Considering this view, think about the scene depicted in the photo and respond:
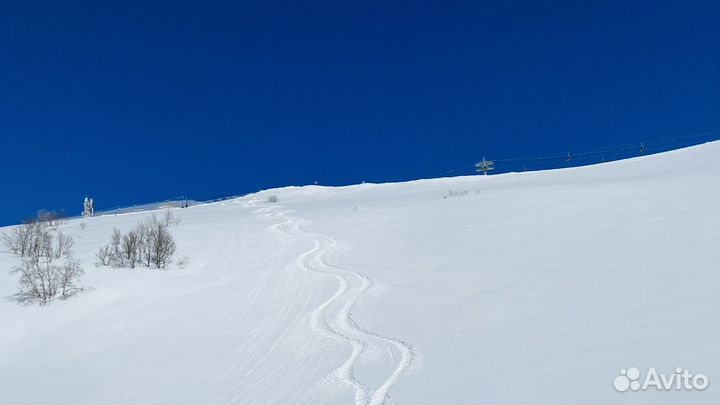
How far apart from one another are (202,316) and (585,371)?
5069mm

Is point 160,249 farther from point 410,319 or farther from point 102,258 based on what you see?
point 410,319

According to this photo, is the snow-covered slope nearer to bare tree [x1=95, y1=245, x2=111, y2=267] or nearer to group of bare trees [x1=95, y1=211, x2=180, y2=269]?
bare tree [x1=95, y1=245, x2=111, y2=267]

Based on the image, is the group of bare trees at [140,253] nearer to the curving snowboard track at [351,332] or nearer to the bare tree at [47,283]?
the bare tree at [47,283]

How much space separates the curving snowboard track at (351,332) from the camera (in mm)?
4188

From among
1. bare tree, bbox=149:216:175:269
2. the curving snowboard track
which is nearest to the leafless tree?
bare tree, bbox=149:216:175:269

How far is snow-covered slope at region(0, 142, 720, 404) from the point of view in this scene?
13.3 feet

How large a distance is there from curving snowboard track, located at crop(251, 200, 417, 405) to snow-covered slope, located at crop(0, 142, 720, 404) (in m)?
0.03

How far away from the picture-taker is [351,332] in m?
5.57

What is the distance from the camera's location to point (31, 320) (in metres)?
6.51

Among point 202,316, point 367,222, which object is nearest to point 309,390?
point 202,316

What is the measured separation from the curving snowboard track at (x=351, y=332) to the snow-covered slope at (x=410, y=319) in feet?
0.10

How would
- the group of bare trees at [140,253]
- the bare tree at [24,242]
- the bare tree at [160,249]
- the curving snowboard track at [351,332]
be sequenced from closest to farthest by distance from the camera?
1. the curving snowboard track at [351,332]
2. the group of bare trees at [140,253]
3. the bare tree at [160,249]
4. the bare tree at [24,242]

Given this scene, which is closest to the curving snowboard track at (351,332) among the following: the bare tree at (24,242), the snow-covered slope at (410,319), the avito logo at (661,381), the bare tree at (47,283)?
the snow-covered slope at (410,319)

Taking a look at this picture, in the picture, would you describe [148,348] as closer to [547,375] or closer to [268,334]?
[268,334]
